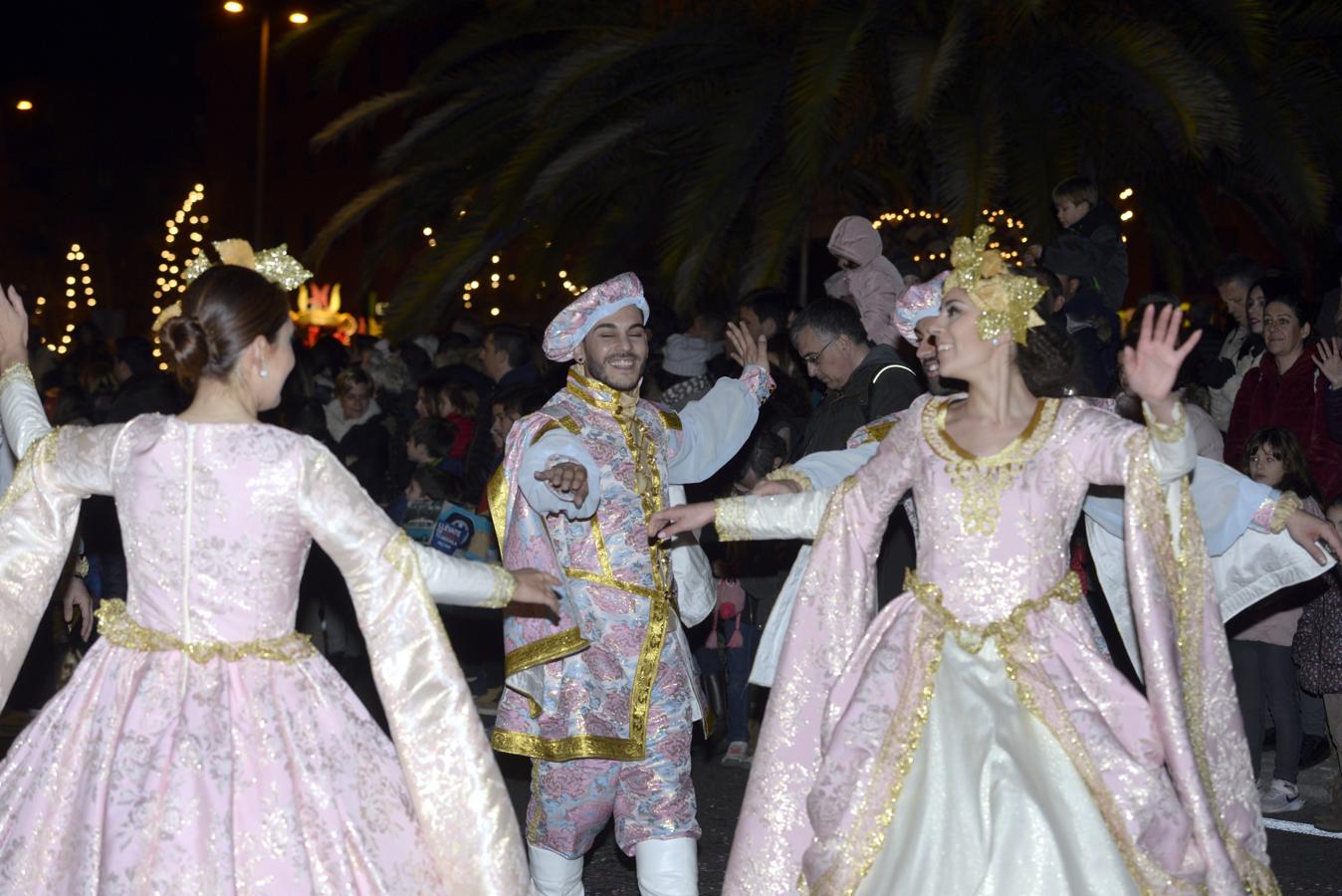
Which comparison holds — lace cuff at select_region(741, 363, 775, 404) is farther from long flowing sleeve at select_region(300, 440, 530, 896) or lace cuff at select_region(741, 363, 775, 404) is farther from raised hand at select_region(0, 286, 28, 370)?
raised hand at select_region(0, 286, 28, 370)

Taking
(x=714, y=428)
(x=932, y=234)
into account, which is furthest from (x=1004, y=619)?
(x=932, y=234)

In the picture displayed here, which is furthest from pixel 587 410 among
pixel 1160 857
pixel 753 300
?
pixel 753 300

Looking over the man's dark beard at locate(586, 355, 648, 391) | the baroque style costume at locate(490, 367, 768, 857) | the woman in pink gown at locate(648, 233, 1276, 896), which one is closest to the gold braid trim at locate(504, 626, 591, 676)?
the baroque style costume at locate(490, 367, 768, 857)

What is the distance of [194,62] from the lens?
4216cm

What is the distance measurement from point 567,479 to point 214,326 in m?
1.18

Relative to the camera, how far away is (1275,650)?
685 cm

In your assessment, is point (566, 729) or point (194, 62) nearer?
point (566, 729)

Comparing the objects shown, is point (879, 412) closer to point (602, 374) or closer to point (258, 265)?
point (602, 374)

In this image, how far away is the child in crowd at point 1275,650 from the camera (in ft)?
22.0

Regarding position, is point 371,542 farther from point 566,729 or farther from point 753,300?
point 753,300

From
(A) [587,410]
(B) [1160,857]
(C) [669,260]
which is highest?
(C) [669,260]

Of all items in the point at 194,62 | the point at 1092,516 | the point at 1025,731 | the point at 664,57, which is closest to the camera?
the point at 1025,731

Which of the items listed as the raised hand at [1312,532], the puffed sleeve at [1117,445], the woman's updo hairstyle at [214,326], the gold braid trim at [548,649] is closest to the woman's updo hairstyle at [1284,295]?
the raised hand at [1312,532]

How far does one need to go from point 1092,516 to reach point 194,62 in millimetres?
40752
